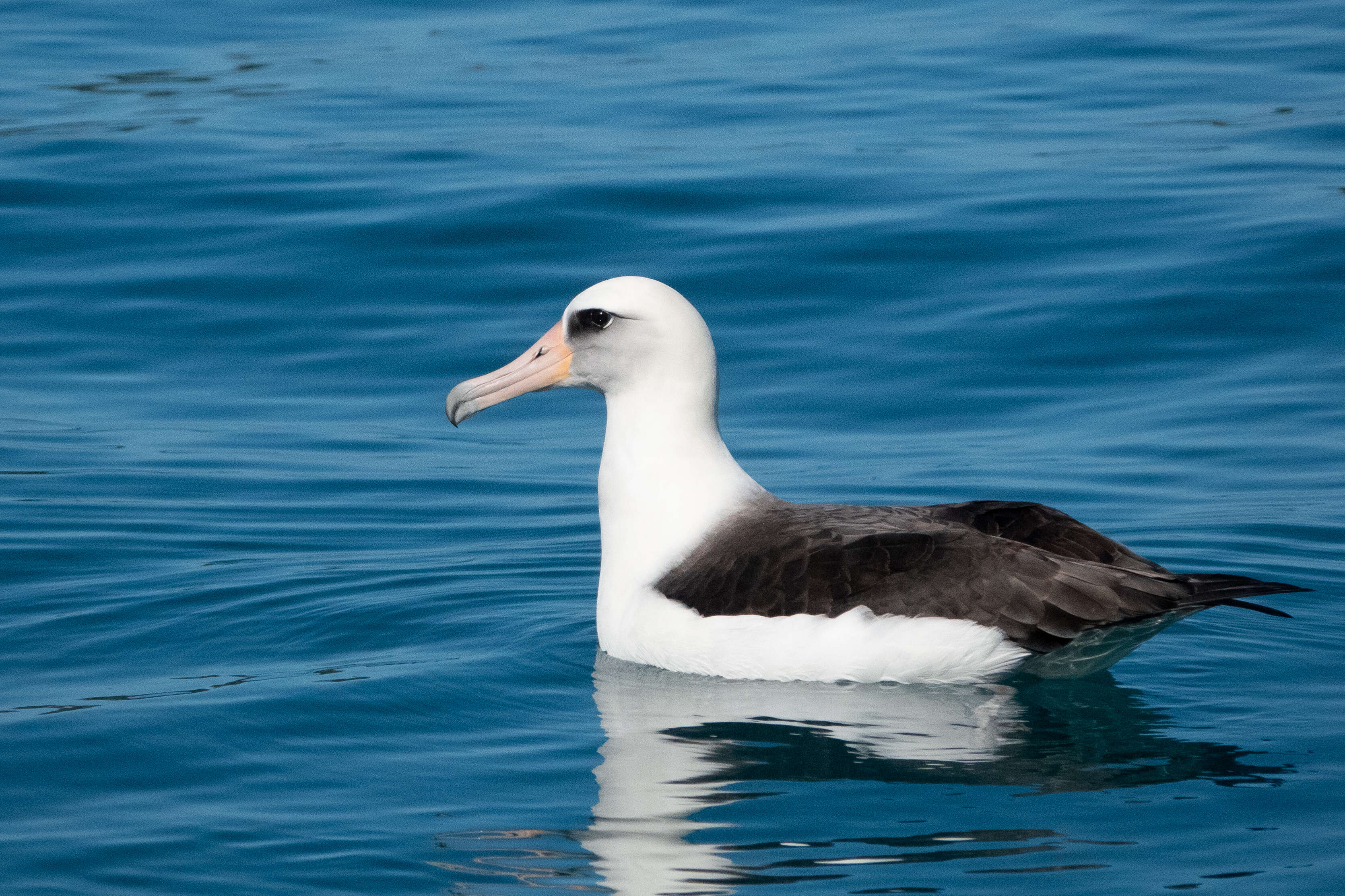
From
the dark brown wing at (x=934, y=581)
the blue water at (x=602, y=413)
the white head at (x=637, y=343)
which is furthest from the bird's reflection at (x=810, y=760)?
the white head at (x=637, y=343)

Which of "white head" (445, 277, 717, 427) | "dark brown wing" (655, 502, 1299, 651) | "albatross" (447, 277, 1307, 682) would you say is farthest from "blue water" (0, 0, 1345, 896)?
"white head" (445, 277, 717, 427)

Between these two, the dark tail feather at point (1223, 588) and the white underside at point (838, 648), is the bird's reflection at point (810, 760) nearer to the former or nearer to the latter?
the white underside at point (838, 648)

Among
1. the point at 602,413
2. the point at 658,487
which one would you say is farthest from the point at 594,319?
the point at 602,413

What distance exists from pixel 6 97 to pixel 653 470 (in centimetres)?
1427

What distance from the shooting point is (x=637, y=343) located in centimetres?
823

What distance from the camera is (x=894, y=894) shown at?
5602 mm

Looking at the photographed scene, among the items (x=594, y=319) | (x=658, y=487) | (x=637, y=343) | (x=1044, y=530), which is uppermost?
(x=594, y=319)

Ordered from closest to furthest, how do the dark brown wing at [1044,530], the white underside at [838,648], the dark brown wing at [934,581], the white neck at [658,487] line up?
1. the dark brown wing at [934,581]
2. the white underside at [838,648]
3. the dark brown wing at [1044,530]
4. the white neck at [658,487]

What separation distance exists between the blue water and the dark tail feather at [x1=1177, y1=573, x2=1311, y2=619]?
524mm

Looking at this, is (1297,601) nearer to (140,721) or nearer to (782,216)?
(140,721)

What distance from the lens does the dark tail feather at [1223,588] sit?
6.98 meters

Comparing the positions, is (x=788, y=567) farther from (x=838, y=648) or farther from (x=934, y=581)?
(x=934, y=581)

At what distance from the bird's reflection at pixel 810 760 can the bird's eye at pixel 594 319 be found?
4.85 feet

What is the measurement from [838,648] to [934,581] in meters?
0.46
